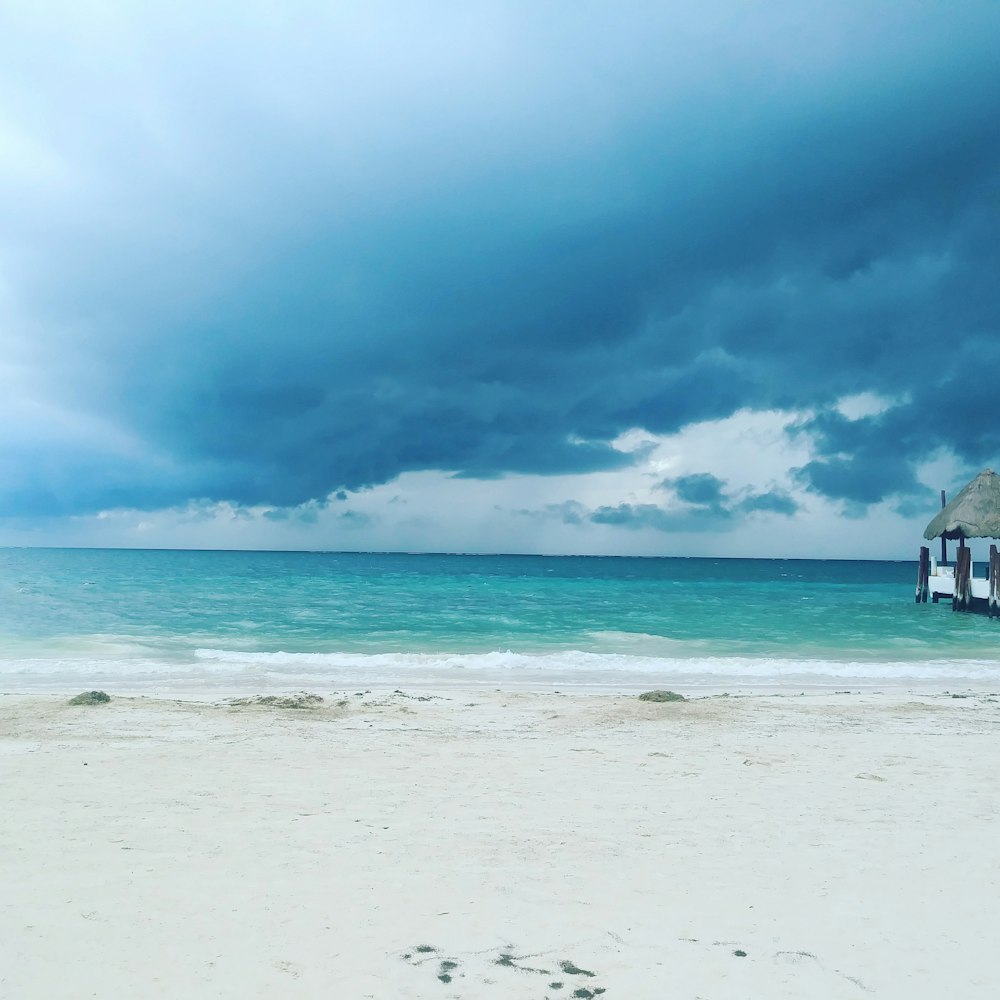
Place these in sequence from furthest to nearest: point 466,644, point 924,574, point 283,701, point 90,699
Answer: point 924,574 < point 466,644 < point 283,701 < point 90,699

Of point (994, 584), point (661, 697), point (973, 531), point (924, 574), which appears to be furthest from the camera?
point (924, 574)

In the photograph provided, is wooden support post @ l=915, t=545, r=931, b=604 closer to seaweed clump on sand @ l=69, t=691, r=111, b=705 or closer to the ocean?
the ocean

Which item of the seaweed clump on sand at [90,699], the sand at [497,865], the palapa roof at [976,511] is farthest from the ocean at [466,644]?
the sand at [497,865]

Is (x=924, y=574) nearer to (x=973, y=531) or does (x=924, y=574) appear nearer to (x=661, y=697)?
(x=973, y=531)

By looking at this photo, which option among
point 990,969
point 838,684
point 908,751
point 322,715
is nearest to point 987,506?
point 838,684

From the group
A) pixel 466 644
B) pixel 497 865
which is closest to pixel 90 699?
pixel 497 865

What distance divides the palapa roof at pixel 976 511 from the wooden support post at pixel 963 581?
121 cm

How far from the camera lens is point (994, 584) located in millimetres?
36906

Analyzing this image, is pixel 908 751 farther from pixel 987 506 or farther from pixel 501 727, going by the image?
pixel 987 506

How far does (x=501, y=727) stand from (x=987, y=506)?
37.0 m

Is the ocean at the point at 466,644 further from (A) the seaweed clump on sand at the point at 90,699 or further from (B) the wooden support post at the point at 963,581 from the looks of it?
(A) the seaweed clump on sand at the point at 90,699

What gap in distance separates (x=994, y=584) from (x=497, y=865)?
130 ft

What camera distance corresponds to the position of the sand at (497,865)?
4.29 metres

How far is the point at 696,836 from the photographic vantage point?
6.46 metres
